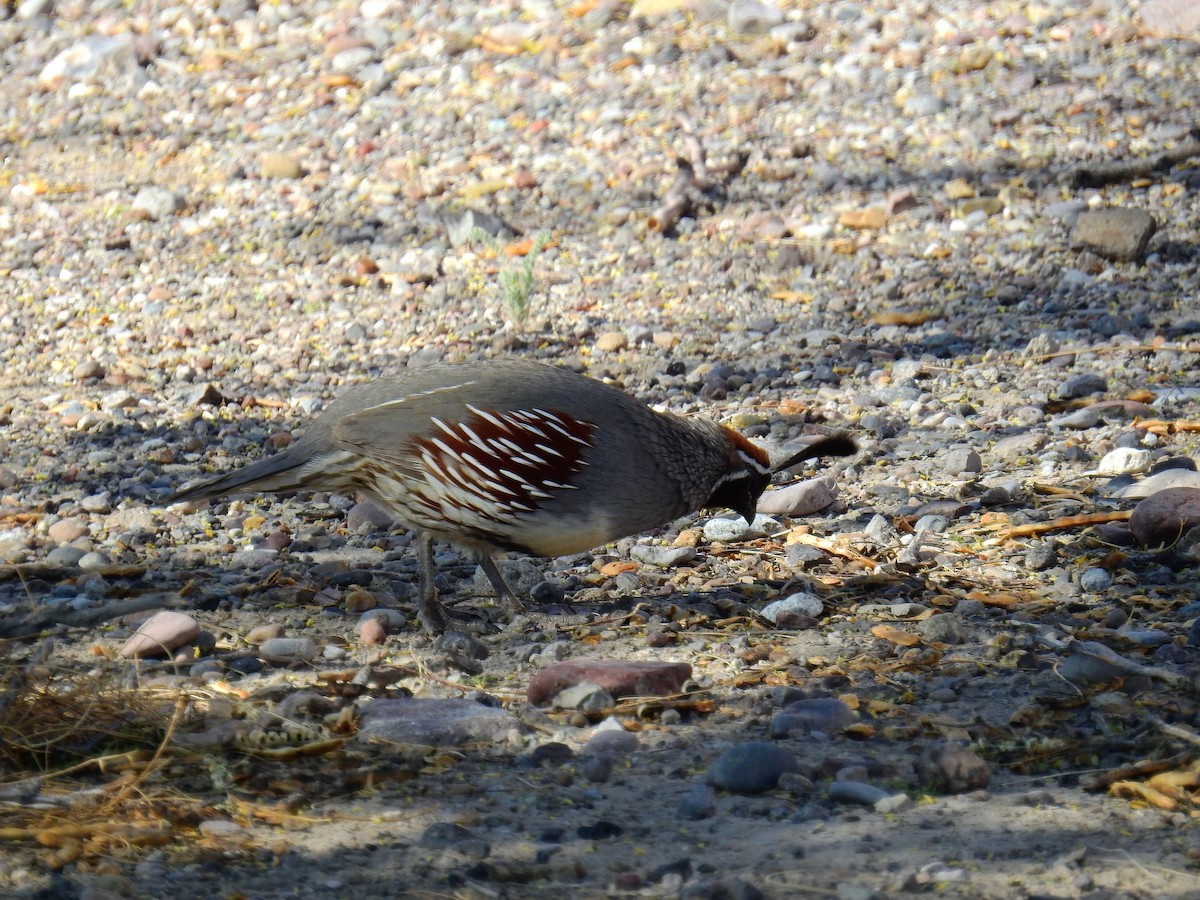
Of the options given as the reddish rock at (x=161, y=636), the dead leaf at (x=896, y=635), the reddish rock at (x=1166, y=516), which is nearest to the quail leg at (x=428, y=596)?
the reddish rock at (x=161, y=636)

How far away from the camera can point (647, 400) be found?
7117 millimetres

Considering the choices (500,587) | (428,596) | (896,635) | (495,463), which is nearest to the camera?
(896,635)

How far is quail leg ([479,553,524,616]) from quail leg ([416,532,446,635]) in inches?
8.3

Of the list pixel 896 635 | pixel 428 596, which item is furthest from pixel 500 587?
pixel 896 635

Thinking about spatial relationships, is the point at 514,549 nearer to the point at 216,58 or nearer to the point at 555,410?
the point at 555,410

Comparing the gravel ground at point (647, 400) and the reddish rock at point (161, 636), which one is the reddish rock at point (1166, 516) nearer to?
the gravel ground at point (647, 400)

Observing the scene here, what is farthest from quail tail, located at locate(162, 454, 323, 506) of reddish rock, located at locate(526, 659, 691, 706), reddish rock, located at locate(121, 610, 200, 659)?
reddish rock, located at locate(526, 659, 691, 706)

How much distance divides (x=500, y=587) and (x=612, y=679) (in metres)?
1.08

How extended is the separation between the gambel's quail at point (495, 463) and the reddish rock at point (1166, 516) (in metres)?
1.48

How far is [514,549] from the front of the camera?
4.95 metres

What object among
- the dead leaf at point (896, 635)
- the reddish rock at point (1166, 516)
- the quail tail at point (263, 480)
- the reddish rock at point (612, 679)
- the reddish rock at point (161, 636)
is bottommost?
the reddish rock at point (1166, 516)

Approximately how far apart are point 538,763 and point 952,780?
1.00 metres

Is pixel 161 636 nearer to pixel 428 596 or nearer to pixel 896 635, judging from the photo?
pixel 428 596

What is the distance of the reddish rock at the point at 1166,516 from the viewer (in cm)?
499
